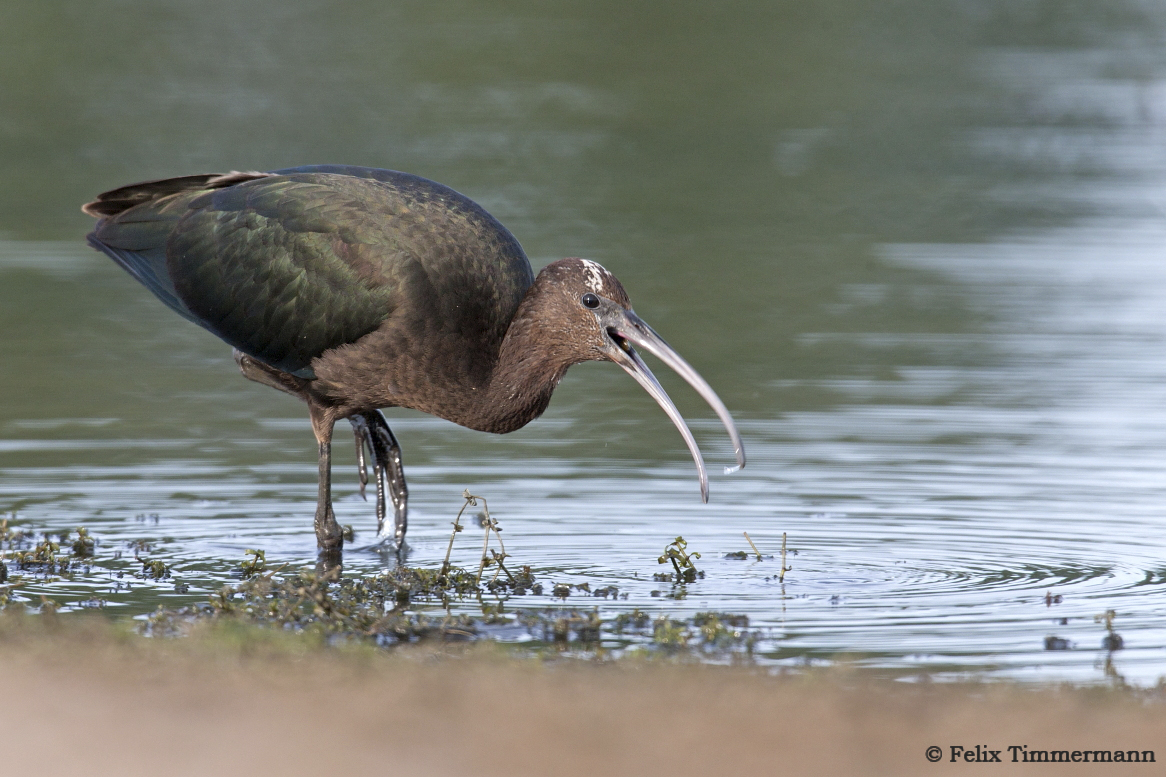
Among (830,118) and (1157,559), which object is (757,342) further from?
(830,118)

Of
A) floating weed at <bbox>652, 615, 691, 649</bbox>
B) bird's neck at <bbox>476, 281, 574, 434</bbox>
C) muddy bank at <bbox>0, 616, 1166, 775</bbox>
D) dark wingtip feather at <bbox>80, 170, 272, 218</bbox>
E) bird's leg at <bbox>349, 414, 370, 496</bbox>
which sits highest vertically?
dark wingtip feather at <bbox>80, 170, 272, 218</bbox>

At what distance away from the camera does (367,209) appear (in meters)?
7.68

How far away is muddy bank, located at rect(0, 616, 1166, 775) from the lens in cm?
474

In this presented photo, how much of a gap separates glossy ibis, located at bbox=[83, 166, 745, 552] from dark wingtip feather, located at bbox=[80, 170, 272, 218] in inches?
1.1

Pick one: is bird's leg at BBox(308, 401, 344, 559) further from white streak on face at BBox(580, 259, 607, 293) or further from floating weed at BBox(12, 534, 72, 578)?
white streak on face at BBox(580, 259, 607, 293)

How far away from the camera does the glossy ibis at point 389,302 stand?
24.2 ft

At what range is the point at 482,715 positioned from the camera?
16.7 feet

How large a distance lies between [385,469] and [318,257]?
4.26ft

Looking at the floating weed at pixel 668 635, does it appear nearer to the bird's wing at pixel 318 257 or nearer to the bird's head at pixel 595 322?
the bird's head at pixel 595 322

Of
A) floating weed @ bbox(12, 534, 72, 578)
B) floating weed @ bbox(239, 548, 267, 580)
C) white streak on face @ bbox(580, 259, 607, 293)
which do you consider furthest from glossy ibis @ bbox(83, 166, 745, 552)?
floating weed @ bbox(12, 534, 72, 578)

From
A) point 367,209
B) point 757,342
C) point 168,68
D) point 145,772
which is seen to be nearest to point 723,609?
point 367,209

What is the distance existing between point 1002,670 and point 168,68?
2128cm

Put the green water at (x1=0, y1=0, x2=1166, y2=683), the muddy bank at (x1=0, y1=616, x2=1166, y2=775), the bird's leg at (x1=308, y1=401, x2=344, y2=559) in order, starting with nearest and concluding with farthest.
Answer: the muddy bank at (x1=0, y1=616, x2=1166, y2=775)
the green water at (x1=0, y1=0, x2=1166, y2=683)
the bird's leg at (x1=308, y1=401, x2=344, y2=559)

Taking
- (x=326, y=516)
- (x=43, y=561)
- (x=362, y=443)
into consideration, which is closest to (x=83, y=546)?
(x=43, y=561)
